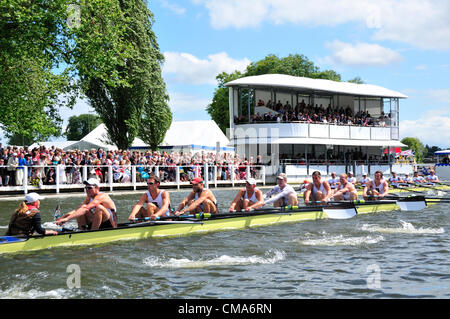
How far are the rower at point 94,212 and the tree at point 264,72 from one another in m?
51.9

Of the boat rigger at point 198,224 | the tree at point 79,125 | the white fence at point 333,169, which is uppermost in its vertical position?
the tree at point 79,125

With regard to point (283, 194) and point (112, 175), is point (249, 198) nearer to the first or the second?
point (283, 194)

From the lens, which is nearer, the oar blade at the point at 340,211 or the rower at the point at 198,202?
the rower at the point at 198,202

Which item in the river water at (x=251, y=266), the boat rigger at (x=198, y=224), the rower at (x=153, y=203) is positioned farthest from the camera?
the rower at (x=153, y=203)

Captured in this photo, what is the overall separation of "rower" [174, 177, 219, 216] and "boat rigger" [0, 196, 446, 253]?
497 millimetres

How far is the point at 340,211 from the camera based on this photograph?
54.1ft

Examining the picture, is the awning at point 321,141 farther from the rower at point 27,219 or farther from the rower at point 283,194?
the rower at point 27,219

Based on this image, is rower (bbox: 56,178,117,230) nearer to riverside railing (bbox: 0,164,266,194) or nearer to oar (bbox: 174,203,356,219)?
oar (bbox: 174,203,356,219)

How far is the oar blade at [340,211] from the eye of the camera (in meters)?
16.3

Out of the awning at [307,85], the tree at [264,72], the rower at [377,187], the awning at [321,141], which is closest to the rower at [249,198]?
the rower at [377,187]

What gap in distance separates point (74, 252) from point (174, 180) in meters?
19.7

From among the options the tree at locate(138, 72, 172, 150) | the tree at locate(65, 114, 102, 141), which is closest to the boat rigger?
the tree at locate(138, 72, 172, 150)

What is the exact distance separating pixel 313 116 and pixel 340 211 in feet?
86.3
